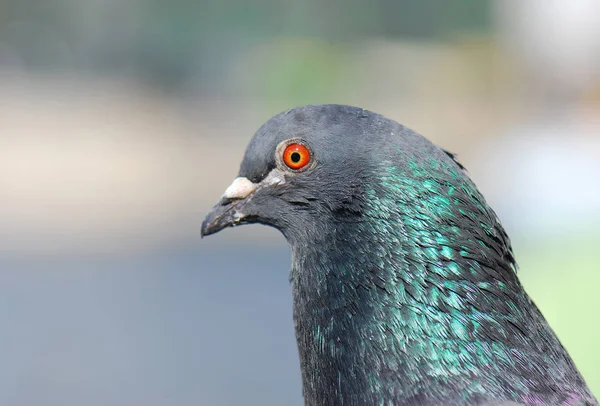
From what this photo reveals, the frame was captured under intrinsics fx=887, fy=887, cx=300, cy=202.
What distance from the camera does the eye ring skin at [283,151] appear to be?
100 inches

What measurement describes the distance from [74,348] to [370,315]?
5.28 m

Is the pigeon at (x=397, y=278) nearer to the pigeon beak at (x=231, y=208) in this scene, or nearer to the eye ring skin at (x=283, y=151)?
the eye ring skin at (x=283, y=151)

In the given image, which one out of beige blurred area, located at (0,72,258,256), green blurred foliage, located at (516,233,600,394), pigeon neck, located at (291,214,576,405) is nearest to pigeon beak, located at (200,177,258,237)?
pigeon neck, located at (291,214,576,405)

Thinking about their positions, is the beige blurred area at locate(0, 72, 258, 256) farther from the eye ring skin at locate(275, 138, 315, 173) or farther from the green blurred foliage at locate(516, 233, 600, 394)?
the eye ring skin at locate(275, 138, 315, 173)

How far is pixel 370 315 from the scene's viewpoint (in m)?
2.32

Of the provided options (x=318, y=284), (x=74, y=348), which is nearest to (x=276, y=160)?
(x=318, y=284)

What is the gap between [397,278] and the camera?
231cm

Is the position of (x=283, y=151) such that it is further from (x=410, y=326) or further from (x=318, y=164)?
(x=410, y=326)

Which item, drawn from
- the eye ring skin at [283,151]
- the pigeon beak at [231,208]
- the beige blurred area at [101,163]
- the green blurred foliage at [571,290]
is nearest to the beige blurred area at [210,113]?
the beige blurred area at [101,163]

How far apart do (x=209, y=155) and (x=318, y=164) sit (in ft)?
38.3

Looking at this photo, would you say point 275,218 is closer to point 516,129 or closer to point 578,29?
point 578,29

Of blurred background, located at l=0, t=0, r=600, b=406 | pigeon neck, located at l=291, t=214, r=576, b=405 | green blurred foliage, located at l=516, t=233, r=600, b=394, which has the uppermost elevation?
blurred background, located at l=0, t=0, r=600, b=406

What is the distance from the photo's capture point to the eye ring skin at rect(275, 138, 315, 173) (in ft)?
8.36

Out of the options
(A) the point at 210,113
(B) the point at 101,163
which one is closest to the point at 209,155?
(A) the point at 210,113
